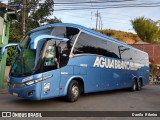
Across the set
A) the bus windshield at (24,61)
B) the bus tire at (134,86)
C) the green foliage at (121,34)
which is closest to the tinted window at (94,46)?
the bus windshield at (24,61)

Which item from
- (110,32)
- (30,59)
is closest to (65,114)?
(30,59)

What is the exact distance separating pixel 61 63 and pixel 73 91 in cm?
144

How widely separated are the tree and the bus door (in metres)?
56.7

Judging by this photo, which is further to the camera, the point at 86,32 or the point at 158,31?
the point at 158,31

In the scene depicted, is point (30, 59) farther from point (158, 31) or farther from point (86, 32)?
point (158, 31)

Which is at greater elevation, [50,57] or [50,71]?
[50,57]

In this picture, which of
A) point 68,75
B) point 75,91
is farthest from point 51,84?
point 75,91

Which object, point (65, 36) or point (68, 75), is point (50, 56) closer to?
point (68, 75)

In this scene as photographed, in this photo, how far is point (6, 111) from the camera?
964 cm

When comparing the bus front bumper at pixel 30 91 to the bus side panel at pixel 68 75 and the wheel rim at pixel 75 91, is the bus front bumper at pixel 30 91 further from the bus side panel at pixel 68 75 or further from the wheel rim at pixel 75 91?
the wheel rim at pixel 75 91

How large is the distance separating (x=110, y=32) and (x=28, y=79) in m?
57.5

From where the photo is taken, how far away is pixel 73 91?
38.8ft

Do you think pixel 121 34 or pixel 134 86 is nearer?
pixel 134 86

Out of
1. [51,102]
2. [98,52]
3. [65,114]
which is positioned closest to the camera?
[65,114]
